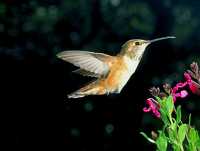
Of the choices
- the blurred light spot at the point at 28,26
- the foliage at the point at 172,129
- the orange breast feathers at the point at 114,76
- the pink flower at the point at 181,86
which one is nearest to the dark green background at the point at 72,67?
the blurred light spot at the point at 28,26

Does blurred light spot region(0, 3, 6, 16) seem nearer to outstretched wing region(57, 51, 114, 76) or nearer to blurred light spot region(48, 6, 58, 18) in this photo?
blurred light spot region(48, 6, 58, 18)

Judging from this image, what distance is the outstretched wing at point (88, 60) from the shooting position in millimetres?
2736

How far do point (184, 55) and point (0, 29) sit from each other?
2.74 meters

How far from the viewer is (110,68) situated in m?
3.22

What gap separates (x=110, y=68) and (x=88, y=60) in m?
0.34

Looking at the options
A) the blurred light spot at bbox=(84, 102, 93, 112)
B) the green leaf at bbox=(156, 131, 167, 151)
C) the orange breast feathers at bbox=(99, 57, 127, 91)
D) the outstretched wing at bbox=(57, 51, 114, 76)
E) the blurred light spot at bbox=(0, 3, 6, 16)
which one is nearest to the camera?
the green leaf at bbox=(156, 131, 167, 151)

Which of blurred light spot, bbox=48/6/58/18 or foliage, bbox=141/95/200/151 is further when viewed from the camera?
blurred light spot, bbox=48/6/58/18

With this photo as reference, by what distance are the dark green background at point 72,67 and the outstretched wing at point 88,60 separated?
4.46 m

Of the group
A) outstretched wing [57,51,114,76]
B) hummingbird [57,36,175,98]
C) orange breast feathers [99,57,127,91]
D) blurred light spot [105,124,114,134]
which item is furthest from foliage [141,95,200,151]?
blurred light spot [105,124,114,134]

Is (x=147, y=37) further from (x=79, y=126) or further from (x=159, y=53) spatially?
(x=79, y=126)

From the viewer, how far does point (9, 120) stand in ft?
26.5

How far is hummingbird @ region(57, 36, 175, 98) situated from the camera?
2943 mm

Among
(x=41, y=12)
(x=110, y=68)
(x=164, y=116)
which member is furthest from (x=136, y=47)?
(x=41, y=12)

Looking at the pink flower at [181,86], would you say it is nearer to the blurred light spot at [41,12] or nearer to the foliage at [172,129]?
the foliage at [172,129]
